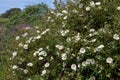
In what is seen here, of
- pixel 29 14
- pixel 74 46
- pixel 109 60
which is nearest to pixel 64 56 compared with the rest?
pixel 74 46

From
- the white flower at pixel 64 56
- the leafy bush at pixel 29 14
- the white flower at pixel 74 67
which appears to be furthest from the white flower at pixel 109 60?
the leafy bush at pixel 29 14

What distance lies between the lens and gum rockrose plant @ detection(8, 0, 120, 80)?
5.62m

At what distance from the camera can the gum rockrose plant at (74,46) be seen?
18.5 feet

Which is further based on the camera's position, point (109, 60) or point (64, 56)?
point (64, 56)

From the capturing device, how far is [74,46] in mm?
5934

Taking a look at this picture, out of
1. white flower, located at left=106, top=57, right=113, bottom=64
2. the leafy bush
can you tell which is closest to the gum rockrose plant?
white flower, located at left=106, top=57, right=113, bottom=64

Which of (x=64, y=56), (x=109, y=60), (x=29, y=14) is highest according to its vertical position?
(x=29, y=14)

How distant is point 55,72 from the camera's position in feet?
20.0

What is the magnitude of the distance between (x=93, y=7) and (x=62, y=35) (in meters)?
0.60

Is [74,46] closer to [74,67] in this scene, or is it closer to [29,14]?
[74,67]

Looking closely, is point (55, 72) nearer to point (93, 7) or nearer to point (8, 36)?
point (93, 7)

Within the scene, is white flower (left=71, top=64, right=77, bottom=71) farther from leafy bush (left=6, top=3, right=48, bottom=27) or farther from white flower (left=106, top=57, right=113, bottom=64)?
leafy bush (left=6, top=3, right=48, bottom=27)

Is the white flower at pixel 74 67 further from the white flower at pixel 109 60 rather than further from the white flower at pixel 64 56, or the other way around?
the white flower at pixel 109 60

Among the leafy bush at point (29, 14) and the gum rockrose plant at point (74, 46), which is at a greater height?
the leafy bush at point (29, 14)
